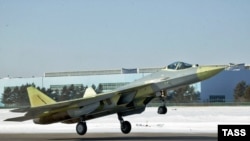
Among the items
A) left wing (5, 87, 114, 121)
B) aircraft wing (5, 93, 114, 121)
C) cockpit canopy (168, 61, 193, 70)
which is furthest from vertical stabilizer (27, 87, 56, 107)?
cockpit canopy (168, 61, 193, 70)

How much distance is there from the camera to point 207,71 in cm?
2375

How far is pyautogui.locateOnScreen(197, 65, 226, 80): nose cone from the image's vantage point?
77.6ft

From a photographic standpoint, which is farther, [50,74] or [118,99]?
[50,74]

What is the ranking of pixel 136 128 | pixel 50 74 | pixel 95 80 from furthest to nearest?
pixel 50 74 → pixel 95 80 → pixel 136 128

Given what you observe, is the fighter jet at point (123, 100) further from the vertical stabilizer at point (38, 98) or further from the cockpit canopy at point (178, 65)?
the vertical stabilizer at point (38, 98)

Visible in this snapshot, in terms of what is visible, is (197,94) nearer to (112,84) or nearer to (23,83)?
(112,84)

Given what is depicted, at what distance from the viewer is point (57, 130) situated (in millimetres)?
34906

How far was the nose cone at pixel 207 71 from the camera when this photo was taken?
23641 millimetres

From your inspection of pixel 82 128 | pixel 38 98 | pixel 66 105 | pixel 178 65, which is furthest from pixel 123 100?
pixel 38 98

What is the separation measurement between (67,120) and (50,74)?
263ft

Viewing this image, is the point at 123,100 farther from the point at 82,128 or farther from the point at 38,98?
the point at 38,98

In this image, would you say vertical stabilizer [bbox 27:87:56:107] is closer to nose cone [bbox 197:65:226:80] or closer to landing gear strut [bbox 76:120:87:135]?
landing gear strut [bbox 76:120:87:135]

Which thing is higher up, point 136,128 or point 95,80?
point 95,80

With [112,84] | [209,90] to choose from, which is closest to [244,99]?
[209,90]
